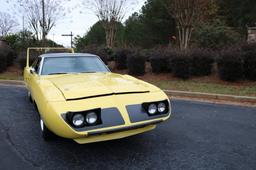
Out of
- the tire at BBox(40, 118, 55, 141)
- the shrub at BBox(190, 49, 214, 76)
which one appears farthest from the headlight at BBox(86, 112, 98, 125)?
the shrub at BBox(190, 49, 214, 76)

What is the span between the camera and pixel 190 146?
14.1 ft

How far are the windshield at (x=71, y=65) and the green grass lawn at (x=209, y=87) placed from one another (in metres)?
4.27

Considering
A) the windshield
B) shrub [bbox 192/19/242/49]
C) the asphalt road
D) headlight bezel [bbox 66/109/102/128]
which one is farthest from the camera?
shrub [bbox 192/19/242/49]

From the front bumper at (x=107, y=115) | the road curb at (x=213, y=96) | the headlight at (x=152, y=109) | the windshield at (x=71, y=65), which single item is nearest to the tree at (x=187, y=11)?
the road curb at (x=213, y=96)

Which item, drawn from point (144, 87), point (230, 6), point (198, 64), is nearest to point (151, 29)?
point (230, 6)

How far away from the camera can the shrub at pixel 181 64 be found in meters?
10.6

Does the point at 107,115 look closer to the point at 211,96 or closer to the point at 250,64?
the point at 211,96

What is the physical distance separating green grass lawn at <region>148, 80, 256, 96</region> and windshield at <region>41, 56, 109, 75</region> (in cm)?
427

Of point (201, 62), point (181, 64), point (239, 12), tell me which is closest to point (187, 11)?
point (201, 62)

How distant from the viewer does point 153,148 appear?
4.23 meters

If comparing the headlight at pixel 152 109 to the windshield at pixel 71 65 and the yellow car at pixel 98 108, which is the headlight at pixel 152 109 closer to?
the yellow car at pixel 98 108

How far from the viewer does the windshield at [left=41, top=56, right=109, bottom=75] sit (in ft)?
17.5

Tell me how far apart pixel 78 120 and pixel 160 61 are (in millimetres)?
8437

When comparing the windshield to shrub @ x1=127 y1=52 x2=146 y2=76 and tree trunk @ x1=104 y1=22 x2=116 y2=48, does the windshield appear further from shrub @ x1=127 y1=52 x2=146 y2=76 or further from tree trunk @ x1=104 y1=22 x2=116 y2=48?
tree trunk @ x1=104 y1=22 x2=116 y2=48
